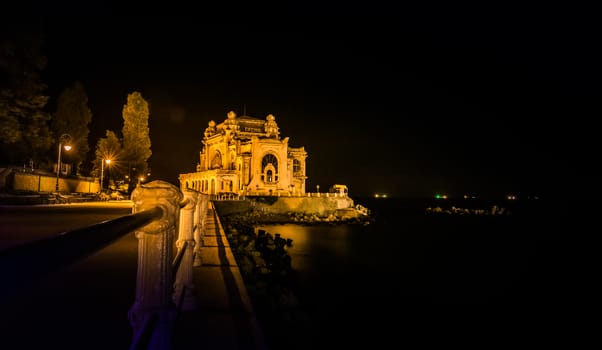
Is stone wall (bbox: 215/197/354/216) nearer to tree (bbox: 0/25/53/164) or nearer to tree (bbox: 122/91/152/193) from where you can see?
tree (bbox: 122/91/152/193)

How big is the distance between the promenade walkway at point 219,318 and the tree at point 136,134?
47050 millimetres

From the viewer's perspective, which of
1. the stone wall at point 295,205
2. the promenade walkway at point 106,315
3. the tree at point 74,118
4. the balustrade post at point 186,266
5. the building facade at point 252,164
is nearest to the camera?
the promenade walkway at point 106,315

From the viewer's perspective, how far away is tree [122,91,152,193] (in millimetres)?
51444

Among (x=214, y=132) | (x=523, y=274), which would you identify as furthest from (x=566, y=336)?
(x=214, y=132)

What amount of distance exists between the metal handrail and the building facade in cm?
6032

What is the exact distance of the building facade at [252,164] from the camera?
67375mm

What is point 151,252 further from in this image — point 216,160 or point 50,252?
point 216,160

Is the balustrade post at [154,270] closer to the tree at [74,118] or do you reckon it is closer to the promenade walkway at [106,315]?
the promenade walkway at [106,315]

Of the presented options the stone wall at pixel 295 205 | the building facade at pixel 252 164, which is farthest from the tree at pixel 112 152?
the building facade at pixel 252 164

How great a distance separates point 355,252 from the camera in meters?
31.3

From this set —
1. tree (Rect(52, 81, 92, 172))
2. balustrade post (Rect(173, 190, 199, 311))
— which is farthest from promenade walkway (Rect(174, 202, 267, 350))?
tree (Rect(52, 81, 92, 172))

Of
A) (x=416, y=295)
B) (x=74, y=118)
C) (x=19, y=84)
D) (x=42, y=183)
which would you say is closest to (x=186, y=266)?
(x=416, y=295)

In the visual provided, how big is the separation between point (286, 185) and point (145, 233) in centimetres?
6626

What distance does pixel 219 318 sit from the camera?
506cm
